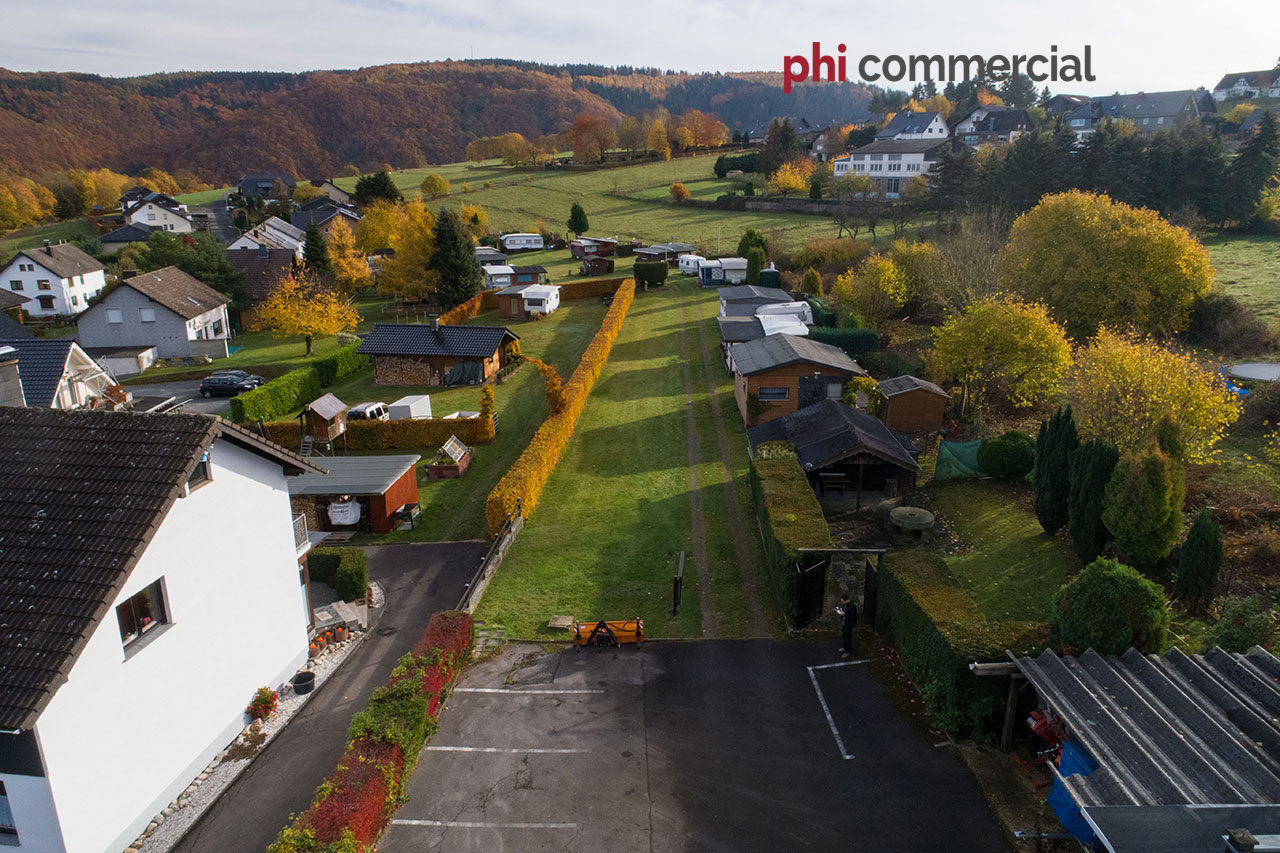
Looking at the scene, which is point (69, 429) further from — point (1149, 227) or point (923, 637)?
point (1149, 227)

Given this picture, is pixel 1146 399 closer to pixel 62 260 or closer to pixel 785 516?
pixel 785 516

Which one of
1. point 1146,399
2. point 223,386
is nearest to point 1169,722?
point 1146,399

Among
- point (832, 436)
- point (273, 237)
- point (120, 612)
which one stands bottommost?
point (832, 436)

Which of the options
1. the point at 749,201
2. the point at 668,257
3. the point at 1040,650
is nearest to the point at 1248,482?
the point at 1040,650

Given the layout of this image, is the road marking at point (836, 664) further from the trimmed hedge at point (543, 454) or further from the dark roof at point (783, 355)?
the dark roof at point (783, 355)

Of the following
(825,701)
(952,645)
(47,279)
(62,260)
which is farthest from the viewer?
(62,260)

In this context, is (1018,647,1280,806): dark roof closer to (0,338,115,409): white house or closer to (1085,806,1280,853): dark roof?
(1085,806,1280,853): dark roof

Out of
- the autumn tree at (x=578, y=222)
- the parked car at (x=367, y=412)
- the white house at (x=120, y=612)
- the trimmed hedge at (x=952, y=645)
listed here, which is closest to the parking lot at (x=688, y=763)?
the trimmed hedge at (x=952, y=645)
